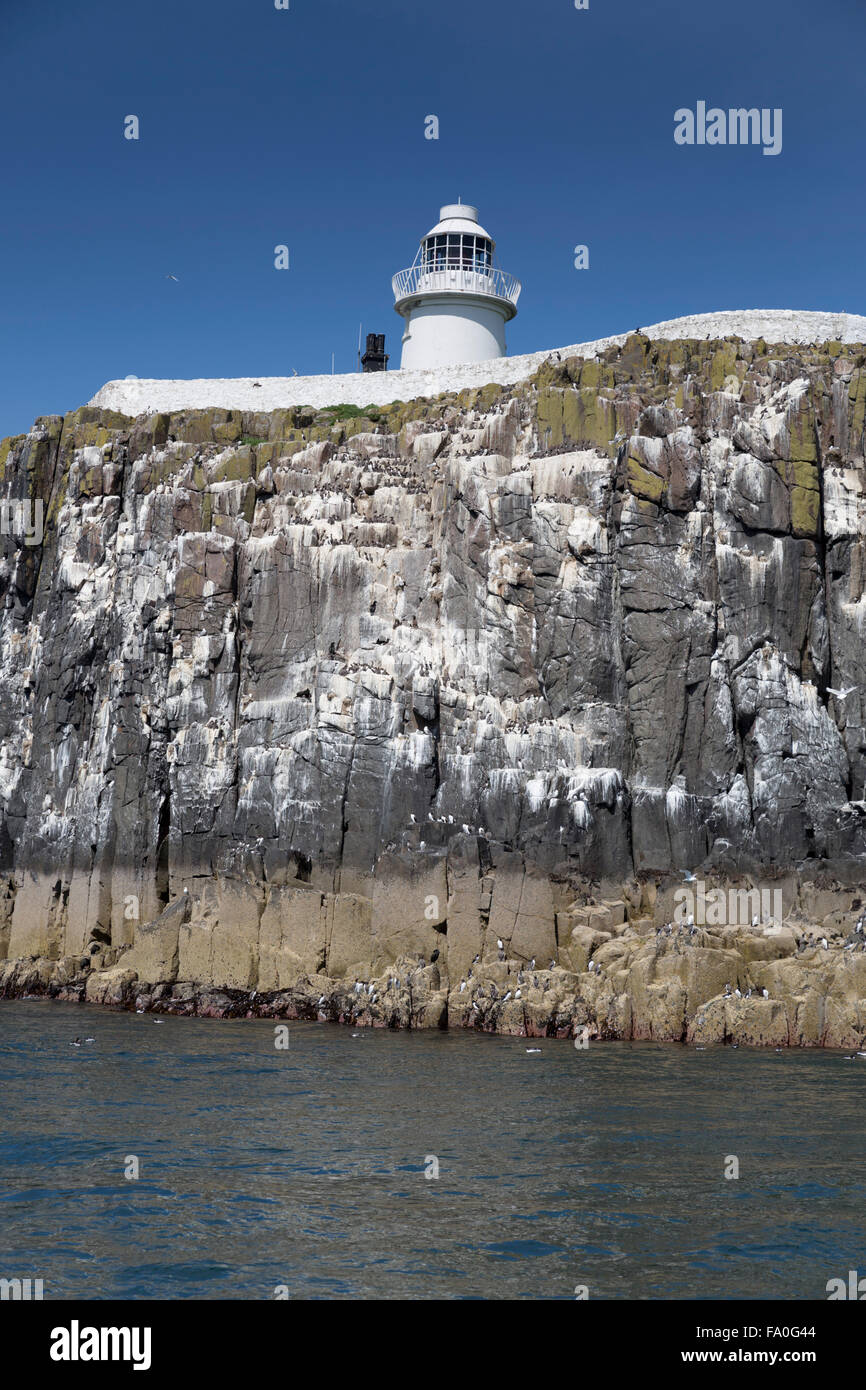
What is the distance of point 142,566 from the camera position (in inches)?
2061

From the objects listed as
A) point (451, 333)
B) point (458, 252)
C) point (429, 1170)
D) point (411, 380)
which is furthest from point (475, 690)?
point (458, 252)

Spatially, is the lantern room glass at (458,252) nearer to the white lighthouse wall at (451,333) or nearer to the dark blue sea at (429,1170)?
the white lighthouse wall at (451,333)

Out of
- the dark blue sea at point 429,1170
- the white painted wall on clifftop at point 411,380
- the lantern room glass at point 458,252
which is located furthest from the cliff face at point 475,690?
the lantern room glass at point 458,252

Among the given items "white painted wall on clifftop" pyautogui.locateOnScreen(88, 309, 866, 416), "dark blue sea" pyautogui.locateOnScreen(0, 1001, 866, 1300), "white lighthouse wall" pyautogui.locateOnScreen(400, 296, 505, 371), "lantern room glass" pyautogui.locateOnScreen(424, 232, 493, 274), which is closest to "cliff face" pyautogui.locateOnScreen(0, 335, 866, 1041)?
"white painted wall on clifftop" pyautogui.locateOnScreen(88, 309, 866, 416)

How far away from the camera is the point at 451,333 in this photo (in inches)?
2483

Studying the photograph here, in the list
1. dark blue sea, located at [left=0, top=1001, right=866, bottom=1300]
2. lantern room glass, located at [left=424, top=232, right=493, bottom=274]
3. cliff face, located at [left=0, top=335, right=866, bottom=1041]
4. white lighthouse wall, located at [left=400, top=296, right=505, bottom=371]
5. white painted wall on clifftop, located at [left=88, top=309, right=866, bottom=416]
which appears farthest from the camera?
lantern room glass, located at [left=424, top=232, right=493, bottom=274]

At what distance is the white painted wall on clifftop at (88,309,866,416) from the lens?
52.8m

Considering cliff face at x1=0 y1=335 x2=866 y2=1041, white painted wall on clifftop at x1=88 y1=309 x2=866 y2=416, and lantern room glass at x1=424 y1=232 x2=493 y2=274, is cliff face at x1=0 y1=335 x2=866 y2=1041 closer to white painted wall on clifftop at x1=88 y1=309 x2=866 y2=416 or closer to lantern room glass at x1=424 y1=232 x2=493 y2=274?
white painted wall on clifftop at x1=88 y1=309 x2=866 y2=416

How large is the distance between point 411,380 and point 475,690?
16971 millimetres

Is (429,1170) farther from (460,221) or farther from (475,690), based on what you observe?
(460,221)

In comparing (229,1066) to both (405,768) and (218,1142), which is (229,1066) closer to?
(218,1142)

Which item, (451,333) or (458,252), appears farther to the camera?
(458,252)
